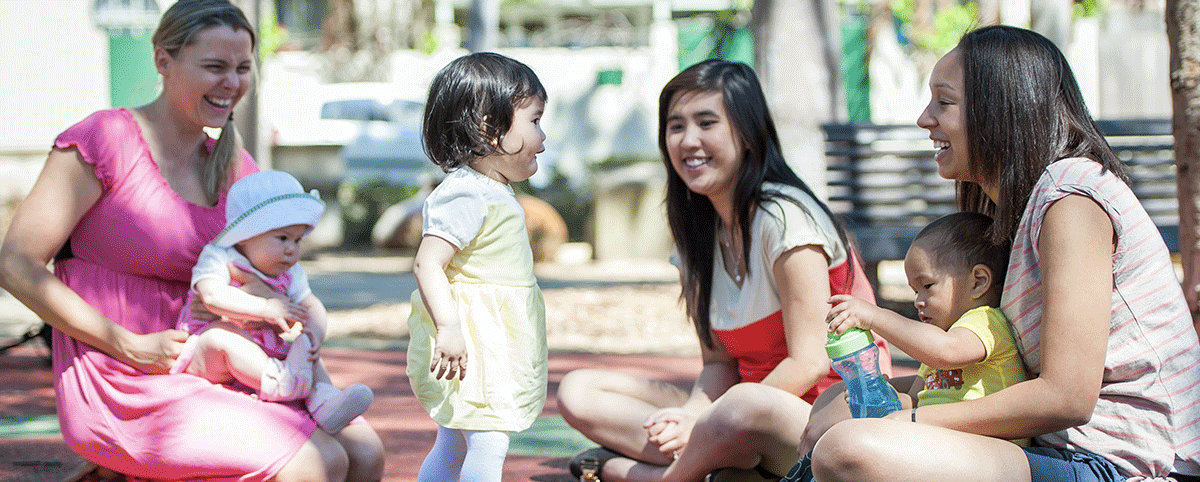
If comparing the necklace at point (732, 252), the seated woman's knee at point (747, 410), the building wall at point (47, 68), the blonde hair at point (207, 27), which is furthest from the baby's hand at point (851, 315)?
the building wall at point (47, 68)

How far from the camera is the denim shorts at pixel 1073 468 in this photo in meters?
2.18

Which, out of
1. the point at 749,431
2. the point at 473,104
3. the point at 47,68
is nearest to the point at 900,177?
the point at 749,431

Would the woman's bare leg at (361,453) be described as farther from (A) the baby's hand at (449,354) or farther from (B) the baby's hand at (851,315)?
(B) the baby's hand at (851,315)

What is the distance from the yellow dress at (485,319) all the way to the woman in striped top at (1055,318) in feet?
2.60

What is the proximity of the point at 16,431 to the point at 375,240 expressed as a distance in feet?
32.0

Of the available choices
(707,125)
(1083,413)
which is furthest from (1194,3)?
(1083,413)

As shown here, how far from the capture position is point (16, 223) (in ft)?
9.98

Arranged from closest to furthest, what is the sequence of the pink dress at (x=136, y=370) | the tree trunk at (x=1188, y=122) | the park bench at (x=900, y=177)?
the pink dress at (x=136, y=370) < the tree trunk at (x=1188, y=122) < the park bench at (x=900, y=177)

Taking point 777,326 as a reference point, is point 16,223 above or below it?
above

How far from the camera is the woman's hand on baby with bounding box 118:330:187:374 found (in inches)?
119

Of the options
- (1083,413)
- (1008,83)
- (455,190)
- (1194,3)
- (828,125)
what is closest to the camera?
(1083,413)

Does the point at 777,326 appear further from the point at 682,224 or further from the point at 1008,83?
the point at 1008,83

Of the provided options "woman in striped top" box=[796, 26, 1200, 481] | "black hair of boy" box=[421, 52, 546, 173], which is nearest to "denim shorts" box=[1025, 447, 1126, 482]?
"woman in striped top" box=[796, 26, 1200, 481]

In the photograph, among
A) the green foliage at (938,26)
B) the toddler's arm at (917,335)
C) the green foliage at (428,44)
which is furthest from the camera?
the green foliage at (428,44)
